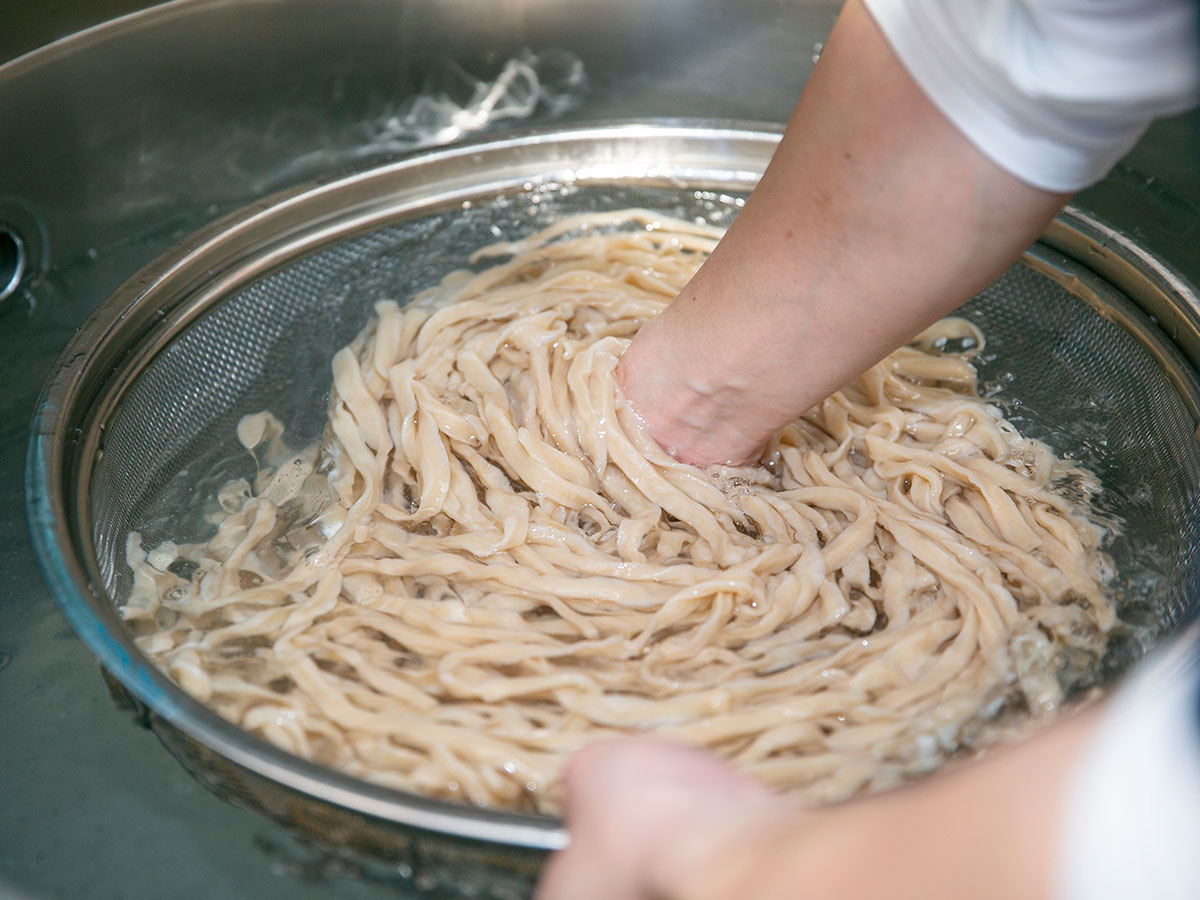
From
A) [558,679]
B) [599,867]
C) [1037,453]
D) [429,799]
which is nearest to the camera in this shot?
[599,867]

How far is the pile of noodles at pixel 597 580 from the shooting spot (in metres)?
0.92

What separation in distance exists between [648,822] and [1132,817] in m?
0.29

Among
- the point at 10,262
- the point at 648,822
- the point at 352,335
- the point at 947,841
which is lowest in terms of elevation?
the point at 10,262

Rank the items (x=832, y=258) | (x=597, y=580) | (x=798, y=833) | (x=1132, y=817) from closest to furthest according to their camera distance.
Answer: (x=1132, y=817)
(x=798, y=833)
(x=832, y=258)
(x=597, y=580)

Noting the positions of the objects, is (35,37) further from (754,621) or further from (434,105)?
(754,621)

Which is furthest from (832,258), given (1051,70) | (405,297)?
(405,297)

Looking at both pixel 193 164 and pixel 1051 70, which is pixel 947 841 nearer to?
pixel 1051 70

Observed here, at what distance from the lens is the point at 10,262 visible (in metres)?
1.43

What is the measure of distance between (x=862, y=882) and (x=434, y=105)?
4.86 feet

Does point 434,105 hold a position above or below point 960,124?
below

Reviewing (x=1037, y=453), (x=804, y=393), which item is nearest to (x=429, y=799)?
(x=804, y=393)

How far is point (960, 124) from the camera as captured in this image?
0.75 meters

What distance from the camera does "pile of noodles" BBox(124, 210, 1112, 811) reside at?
36.1 inches

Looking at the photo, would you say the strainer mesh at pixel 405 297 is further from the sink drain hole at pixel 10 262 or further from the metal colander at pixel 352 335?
the sink drain hole at pixel 10 262
